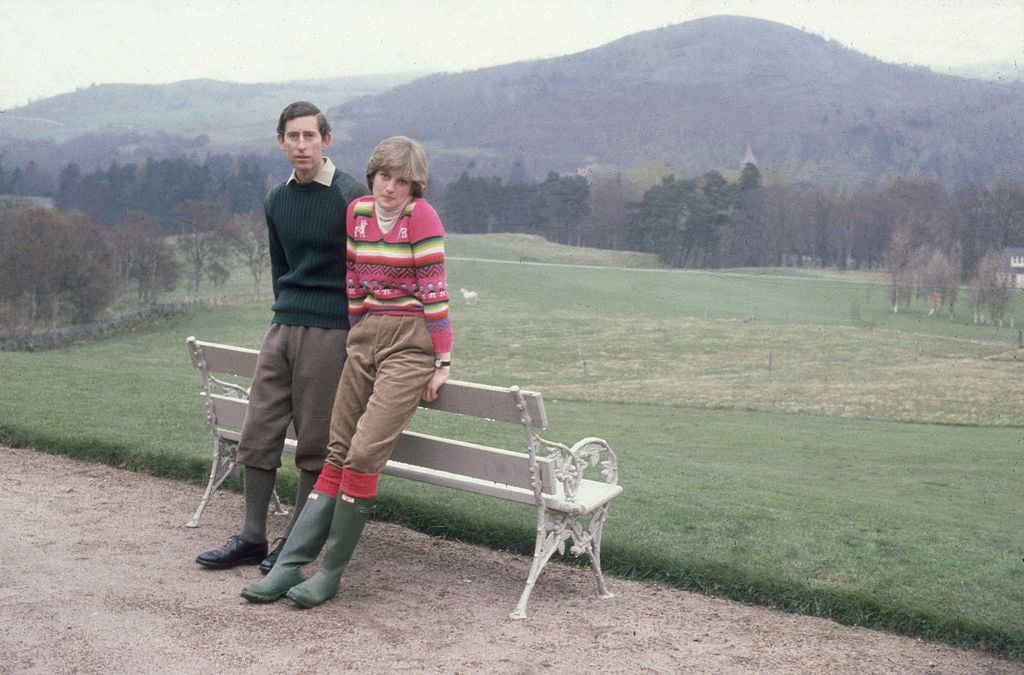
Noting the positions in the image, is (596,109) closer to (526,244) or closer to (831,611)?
(526,244)

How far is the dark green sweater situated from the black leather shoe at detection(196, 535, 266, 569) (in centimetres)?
106

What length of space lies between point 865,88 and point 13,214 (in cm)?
5965

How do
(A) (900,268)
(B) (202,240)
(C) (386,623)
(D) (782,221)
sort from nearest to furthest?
(C) (386,623) < (A) (900,268) < (B) (202,240) < (D) (782,221)

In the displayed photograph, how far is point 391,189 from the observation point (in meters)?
4.63

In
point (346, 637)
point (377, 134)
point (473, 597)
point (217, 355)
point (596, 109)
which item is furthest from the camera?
point (596, 109)

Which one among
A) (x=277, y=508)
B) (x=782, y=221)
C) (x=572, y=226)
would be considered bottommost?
(x=277, y=508)

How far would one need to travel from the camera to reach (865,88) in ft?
269

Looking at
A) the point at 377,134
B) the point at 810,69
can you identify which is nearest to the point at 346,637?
the point at 377,134

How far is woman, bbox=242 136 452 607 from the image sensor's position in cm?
462

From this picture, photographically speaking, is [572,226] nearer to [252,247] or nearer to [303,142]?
[252,247]

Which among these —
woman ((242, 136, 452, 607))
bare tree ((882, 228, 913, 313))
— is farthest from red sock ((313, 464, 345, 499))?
bare tree ((882, 228, 913, 313))

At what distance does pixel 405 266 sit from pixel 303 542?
1249 mm

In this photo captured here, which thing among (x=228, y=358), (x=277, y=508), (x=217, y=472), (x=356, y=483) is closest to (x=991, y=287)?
(x=277, y=508)

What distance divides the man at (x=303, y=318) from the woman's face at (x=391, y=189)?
42cm
